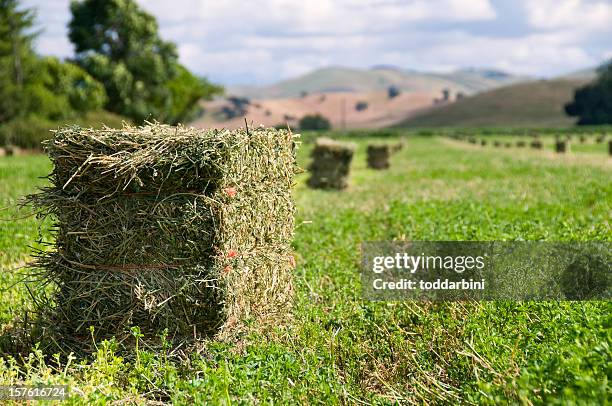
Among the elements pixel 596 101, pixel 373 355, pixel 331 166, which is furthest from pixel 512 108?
pixel 373 355

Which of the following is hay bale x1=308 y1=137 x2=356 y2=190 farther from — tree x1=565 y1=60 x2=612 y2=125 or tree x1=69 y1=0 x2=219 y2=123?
tree x1=565 y1=60 x2=612 y2=125

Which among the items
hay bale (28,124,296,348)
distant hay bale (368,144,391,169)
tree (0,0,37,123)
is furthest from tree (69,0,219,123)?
hay bale (28,124,296,348)

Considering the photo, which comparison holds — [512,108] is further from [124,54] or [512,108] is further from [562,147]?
[562,147]

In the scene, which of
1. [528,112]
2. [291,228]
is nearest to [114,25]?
[291,228]

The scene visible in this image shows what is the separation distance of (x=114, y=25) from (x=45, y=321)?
68323 mm

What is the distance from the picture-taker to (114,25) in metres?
70.2

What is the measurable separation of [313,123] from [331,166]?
5157 inches

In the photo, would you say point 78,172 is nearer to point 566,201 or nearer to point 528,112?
point 566,201

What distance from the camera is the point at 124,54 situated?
71125mm

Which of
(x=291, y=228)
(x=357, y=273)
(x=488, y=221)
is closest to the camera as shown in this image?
(x=291, y=228)

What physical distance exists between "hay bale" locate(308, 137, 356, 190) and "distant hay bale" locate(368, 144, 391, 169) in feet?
36.2

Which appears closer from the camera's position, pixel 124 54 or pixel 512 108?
pixel 124 54

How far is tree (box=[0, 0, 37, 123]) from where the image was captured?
56188mm

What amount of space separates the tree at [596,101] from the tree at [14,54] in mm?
98531
